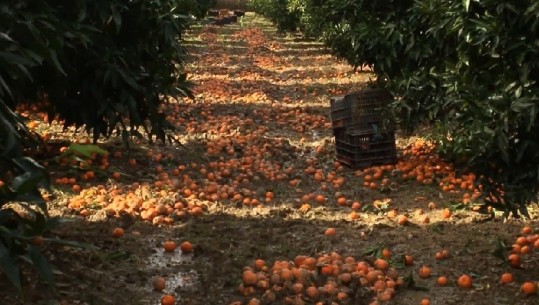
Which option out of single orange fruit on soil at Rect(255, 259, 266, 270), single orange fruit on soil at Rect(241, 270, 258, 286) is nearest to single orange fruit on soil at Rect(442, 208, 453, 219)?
single orange fruit on soil at Rect(255, 259, 266, 270)

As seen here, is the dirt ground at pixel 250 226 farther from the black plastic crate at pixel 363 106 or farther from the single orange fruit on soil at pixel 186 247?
the black plastic crate at pixel 363 106

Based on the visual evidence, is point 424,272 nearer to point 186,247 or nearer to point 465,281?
point 465,281

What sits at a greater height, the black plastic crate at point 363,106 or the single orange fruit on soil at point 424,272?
the black plastic crate at point 363,106

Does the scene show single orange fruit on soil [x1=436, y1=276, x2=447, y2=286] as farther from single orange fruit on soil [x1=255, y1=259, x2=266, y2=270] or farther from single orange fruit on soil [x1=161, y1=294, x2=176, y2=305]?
single orange fruit on soil [x1=161, y1=294, x2=176, y2=305]

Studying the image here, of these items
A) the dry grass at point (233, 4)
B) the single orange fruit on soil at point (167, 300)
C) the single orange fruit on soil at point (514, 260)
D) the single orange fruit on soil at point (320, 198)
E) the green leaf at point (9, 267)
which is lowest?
the single orange fruit on soil at point (320, 198)

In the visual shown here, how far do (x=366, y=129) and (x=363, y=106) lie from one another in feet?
1.06

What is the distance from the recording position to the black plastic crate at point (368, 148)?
28.4ft

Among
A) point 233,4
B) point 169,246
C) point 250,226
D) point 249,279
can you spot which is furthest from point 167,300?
point 233,4

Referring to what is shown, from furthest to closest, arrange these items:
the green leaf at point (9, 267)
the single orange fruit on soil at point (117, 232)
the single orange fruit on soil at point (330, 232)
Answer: the single orange fruit on soil at point (330, 232) < the single orange fruit on soil at point (117, 232) < the green leaf at point (9, 267)

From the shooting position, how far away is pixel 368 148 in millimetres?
8734

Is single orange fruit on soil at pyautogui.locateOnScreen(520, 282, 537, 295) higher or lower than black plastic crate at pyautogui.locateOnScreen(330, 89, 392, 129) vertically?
lower

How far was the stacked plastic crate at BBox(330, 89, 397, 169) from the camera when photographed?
8.66m

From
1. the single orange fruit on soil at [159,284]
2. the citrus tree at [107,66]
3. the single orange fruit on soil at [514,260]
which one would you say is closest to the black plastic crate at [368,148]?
the citrus tree at [107,66]

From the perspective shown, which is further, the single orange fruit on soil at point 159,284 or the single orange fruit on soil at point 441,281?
the single orange fruit on soil at point 441,281
